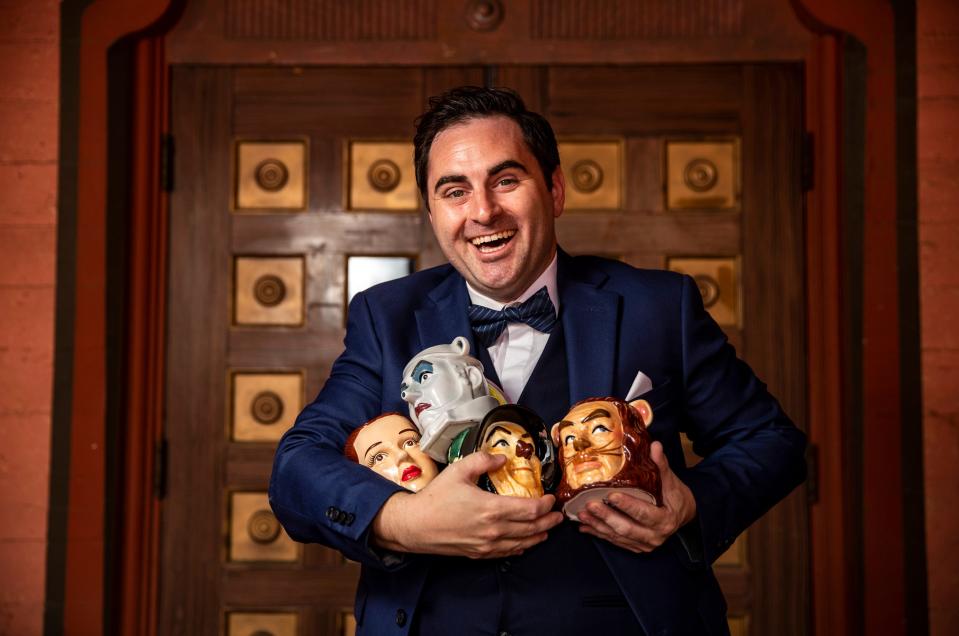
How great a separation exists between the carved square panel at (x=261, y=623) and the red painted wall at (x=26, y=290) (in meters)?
0.65

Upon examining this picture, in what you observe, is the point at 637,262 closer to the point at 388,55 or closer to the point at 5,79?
the point at 388,55

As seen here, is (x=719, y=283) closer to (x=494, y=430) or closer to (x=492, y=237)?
(x=492, y=237)

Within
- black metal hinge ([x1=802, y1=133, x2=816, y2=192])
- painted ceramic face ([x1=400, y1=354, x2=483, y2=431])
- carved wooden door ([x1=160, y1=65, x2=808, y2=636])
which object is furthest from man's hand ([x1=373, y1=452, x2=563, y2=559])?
black metal hinge ([x1=802, y1=133, x2=816, y2=192])

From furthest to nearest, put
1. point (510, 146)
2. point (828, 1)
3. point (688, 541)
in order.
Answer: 1. point (828, 1)
2. point (510, 146)
3. point (688, 541)

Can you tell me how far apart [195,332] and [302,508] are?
1.87m

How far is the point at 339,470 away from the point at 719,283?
208 centimetres

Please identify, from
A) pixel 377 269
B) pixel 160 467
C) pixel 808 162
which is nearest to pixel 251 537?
pixel 160 467

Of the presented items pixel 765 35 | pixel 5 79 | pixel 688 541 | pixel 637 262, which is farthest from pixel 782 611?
pixel 5 79

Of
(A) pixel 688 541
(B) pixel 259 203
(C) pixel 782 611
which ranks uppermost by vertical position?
(B) pixel 259 203

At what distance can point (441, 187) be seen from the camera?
1695mm

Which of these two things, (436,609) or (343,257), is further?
(343,257)

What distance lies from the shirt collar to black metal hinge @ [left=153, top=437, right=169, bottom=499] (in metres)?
1.84

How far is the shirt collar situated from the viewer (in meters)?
1.81

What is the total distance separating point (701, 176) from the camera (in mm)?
3258
